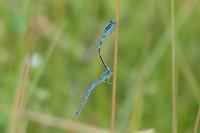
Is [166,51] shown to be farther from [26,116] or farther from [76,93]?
[26,116]

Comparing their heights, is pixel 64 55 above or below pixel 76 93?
above

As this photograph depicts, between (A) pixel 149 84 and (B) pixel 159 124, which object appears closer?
(B) pixel 159 124

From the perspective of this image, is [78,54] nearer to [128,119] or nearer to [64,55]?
[64,55]

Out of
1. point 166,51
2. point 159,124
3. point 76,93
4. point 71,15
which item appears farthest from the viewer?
point 71,15

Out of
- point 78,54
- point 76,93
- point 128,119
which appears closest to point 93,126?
point 128,119

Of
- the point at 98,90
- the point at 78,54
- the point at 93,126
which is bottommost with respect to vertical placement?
the point at 93,126

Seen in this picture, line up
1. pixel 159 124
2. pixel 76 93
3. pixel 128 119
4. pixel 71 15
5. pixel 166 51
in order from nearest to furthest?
1. pixel 128 119
2. pixel 159 124
3. pixel 76 93
4. pixel 166 51
5. pixel 71 15
